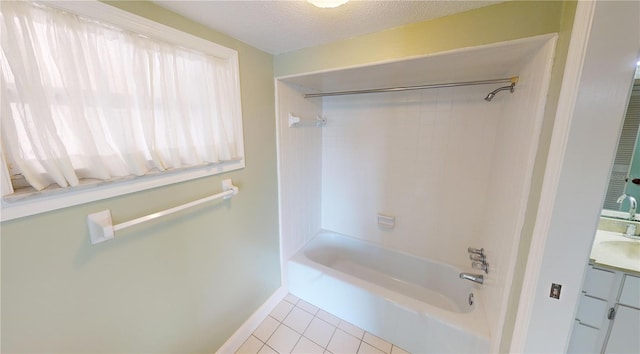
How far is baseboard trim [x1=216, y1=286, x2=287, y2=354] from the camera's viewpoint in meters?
1.55

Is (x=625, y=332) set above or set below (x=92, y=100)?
below

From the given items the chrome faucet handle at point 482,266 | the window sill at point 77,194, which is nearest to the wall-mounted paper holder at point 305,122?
the window sill at point 77,194

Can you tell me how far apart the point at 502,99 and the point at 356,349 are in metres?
2.08

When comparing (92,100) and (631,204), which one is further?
(631,204)

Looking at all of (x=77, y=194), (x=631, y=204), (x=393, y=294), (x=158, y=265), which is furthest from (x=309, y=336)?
(x=631, y=204)

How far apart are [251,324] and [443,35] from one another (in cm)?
227

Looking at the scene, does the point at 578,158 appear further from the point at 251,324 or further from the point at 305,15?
the point at 251,324

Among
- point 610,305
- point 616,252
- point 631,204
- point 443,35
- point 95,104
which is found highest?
point 443,35

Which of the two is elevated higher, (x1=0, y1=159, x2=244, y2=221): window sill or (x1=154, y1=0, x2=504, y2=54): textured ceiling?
(x1=154, y1=0, x2=504, y2=54): textured ceiling

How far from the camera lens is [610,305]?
1.25m

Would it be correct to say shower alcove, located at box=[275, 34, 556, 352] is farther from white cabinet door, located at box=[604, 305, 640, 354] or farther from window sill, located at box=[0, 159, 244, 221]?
window sill, located at box=[0, 159, 244, 221]

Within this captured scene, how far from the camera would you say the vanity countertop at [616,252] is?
1.22 meters

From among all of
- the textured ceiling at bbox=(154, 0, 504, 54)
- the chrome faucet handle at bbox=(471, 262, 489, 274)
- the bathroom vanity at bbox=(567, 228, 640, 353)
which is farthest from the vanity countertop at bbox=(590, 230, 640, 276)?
the textured ceiling at bbox=(154, 0, 504, 54)

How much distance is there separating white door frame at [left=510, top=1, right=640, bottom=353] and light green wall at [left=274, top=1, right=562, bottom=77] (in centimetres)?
17
